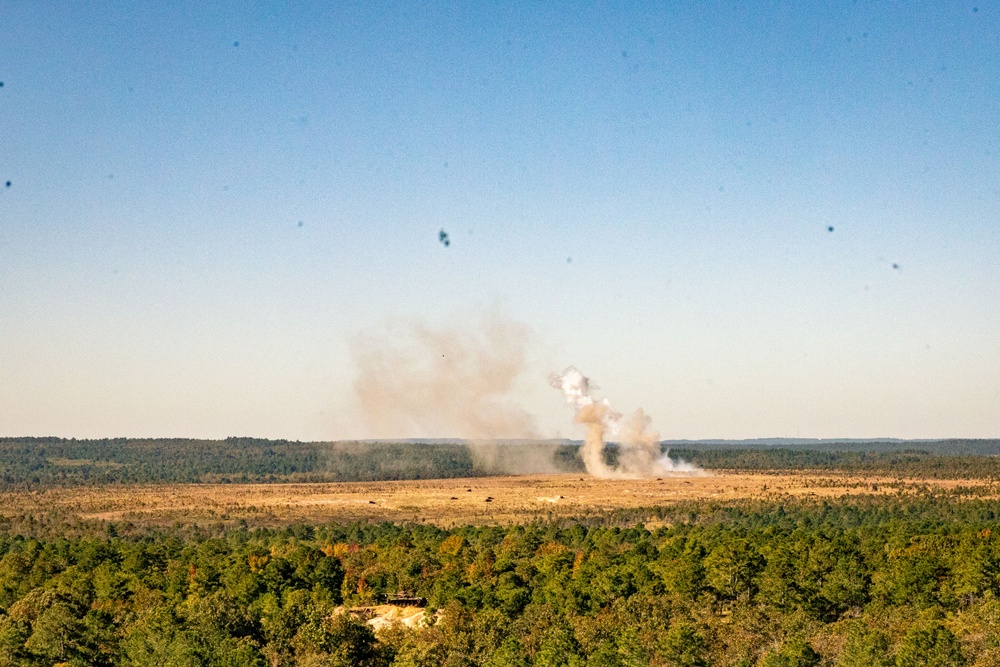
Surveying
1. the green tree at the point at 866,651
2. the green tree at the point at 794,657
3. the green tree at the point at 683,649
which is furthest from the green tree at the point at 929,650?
the green tree at the point at 683,649

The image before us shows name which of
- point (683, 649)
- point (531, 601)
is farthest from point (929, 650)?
point (531, 601)

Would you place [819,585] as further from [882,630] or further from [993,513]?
[993,513]

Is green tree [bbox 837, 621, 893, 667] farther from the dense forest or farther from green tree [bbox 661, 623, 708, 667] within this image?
green tree [bbox 661, 623, 708, 667]

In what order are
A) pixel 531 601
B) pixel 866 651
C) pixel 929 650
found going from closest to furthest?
1. pixel 866 651
2. pixel 929 650
3. pixel 531 601

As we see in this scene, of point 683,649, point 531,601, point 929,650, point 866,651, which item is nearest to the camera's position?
point 866,651

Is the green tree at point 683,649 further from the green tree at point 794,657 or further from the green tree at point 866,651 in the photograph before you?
the green tree at point 866,651

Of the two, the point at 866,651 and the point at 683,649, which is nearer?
the point at 866,651

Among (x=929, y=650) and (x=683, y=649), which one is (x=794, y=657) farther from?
(x=929, y=650)

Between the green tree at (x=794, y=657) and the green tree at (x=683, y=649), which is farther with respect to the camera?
the green tree at (x=683, y=649)

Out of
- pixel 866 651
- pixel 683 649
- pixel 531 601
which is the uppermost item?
pixel 866 651

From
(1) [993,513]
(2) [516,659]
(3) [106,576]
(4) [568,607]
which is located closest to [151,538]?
(3) [106,576]
